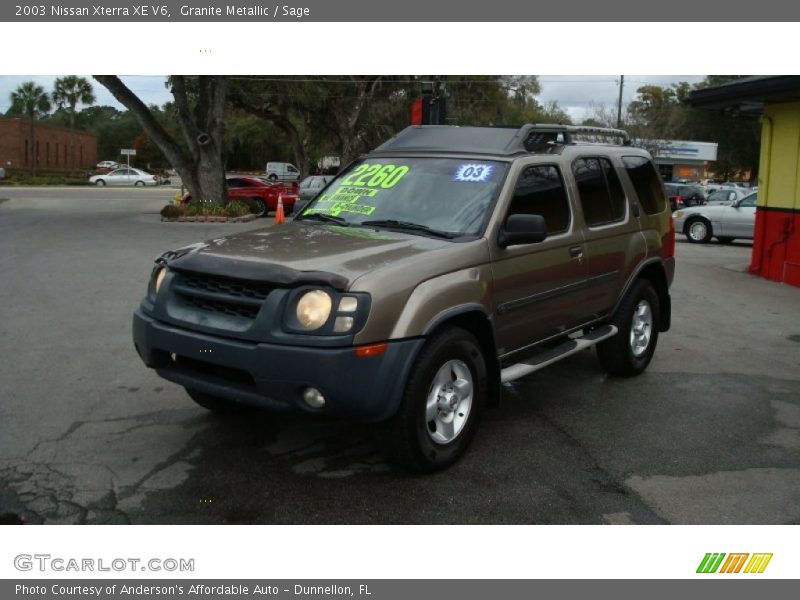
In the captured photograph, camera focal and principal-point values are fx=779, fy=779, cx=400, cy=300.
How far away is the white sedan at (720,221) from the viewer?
19719 mm

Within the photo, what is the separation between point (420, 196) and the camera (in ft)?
17.5

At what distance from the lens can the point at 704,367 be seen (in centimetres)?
723

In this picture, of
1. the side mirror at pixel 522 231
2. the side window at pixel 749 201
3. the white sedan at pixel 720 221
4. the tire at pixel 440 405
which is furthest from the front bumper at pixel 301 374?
the side window at pixel 749 201

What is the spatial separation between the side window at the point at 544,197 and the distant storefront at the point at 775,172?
7792 millimetres

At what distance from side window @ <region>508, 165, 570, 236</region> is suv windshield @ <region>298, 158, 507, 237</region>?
0.20 meters

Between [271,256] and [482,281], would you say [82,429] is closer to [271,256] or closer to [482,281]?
[271,256]

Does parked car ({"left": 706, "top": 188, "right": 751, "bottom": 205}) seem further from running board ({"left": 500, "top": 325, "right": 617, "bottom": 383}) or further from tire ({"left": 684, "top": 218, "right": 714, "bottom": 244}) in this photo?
running board ({"left": 500, "top": 325, "right": 617, "bottom": 383})

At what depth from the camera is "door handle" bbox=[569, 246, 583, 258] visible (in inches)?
225

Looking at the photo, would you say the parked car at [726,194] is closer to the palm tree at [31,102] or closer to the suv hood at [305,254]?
the suv hood at [305,254]

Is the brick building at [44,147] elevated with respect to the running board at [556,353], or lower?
elevated

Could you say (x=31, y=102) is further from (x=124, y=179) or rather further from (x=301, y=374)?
(x=301, y=374)

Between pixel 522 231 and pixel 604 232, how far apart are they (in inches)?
62.0

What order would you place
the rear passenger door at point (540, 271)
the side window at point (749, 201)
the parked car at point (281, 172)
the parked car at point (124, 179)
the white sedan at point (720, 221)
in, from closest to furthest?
1. the rear passenger door at point (540, 271)
2. the white sedan at point (720, 221)
3. the side window at point (749, 201)
4. the parked car at point (281, 172)
5. the parked car at point (124, 179)

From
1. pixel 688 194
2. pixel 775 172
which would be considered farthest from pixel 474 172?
pixel 688 194
